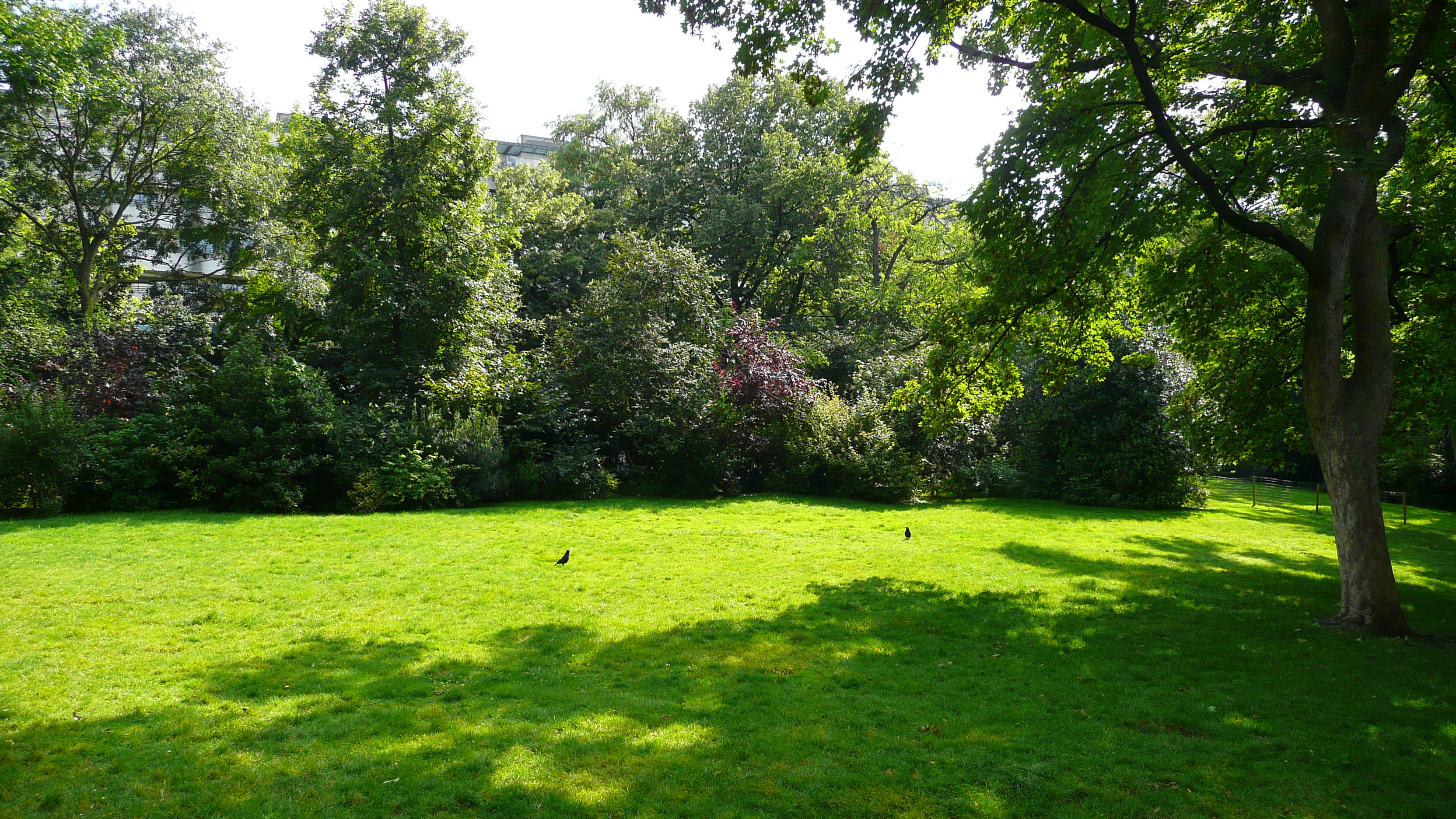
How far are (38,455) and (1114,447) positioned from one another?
24.5 m

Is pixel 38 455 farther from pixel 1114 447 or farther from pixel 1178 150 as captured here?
pixel 1114 447

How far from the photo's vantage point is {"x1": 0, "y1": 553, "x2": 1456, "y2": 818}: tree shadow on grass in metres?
4.74

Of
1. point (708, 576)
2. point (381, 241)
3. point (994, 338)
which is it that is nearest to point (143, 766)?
point (708, 576)

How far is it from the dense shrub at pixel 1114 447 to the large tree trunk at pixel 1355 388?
423 inches

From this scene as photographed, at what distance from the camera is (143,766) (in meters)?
4.89

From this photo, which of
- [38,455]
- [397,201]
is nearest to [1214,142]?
[397,201]

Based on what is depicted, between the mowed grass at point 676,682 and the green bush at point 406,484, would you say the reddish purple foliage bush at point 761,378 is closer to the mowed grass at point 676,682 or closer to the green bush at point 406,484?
the green bush at point 406,484

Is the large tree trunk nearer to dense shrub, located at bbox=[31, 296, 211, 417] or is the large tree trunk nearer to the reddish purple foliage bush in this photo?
the reddish purple foliage bush

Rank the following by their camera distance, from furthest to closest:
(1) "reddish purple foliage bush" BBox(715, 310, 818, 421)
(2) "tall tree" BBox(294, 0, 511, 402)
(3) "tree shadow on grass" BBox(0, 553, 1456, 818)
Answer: (1) "reddish purple foliage bush" BBox(715, 310, 818, 421) < (2) "tall tree" BBox(294, 0, 511, 402) < (3) "tree shadow on grass" BBox(0, 553, 1456, 818)

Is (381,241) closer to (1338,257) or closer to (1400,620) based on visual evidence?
(1338,257)

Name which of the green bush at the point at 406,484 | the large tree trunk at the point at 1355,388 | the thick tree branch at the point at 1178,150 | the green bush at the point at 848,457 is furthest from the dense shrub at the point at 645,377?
the large tree trunk at the point at 1355,388

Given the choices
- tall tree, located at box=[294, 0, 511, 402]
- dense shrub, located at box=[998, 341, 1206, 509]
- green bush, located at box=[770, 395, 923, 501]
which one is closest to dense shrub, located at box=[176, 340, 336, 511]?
tall tree, located at box=[294, 0, 511, 402]

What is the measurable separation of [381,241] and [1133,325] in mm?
18044

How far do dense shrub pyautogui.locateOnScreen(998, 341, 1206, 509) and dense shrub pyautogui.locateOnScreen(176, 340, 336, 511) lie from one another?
58.7 ft
